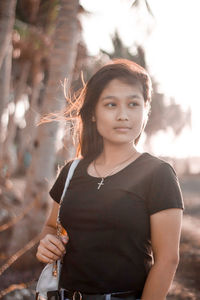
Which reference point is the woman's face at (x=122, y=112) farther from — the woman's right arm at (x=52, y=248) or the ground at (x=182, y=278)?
the ground at (x=182, y=278)

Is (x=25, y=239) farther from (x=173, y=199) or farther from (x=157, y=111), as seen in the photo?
(x=157, y=111)

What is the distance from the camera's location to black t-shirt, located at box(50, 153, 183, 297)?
1741 millimetres

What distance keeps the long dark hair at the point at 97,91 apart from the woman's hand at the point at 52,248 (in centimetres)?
56

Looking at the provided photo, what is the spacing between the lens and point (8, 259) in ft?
20.9

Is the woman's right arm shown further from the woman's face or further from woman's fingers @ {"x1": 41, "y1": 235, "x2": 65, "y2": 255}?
the woman's face

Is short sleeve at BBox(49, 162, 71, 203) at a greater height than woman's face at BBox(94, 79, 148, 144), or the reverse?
woman's face at BBox(94, 79, 148, 144)

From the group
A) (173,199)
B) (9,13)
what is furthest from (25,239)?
(173,199)

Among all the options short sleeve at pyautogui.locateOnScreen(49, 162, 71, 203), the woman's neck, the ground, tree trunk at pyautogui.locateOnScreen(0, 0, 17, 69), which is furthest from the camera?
tree trunk at pyautogui.locateOnScreen(0, 0, 17, 69)

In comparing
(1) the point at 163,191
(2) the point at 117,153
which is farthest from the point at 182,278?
(1) the point at 163,191

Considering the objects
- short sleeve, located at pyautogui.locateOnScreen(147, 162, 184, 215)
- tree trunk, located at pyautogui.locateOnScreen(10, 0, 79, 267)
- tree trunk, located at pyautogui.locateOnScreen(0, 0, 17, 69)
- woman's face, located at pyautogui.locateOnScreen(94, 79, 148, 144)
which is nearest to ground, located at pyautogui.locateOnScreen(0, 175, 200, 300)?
tree trunk, located at pyautogui.locateOnScreen(10, 0, 79, 267)

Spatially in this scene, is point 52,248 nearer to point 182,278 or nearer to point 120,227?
point 120,227

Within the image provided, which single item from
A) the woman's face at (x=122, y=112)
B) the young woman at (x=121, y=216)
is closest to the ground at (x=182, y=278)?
the young woman at (x=121, y=216)

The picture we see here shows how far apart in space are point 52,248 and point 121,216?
431 millimetres

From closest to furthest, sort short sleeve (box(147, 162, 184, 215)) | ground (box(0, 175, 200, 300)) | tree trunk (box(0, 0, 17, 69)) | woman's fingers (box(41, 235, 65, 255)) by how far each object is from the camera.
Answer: short sleeve (box(147, 162, 184, 215)) → woman's fingers (box(41, 235, 65, 255)) → ground (box(0, 175, 200, 300)) → tree trunk (box(0, 0, 17, 69))
